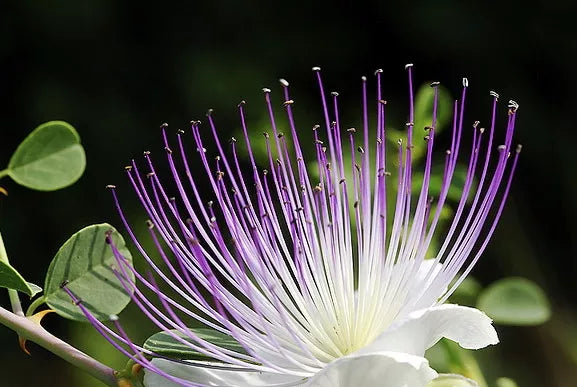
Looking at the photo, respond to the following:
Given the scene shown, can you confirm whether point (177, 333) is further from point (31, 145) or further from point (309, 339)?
point (31, 145)

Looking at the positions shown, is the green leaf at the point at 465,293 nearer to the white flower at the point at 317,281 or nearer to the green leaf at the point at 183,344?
the white flower at the point at 317,281

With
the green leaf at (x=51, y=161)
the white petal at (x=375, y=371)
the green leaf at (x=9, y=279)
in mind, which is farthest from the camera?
the green leaf at (x=51, y=161)

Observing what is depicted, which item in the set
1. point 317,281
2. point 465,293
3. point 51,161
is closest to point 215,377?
point 317,281

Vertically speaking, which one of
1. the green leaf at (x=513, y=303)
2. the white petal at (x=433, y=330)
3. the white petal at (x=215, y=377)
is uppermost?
the white petal at (x=433, y=330)

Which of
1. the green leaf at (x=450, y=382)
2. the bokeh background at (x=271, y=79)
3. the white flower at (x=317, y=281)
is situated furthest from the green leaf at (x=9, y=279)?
the bokeh background at (x=271, y=79)

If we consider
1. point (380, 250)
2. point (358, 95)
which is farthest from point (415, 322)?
point (358, 95)

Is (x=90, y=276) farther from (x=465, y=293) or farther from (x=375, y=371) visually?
(x=465, y=293)
